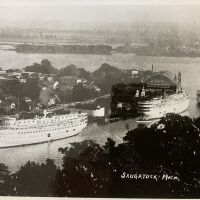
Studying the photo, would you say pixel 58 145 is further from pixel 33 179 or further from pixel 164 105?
pixel 164 105

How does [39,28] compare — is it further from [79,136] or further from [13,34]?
[79,136]

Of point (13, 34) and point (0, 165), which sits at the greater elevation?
point (13, 34)

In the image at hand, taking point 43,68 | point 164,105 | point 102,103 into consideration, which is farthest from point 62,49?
point 164,105

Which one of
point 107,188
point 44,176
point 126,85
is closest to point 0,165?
point 44,176

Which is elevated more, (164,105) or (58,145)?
(164,105)

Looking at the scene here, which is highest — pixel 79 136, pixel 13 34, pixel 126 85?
pixel 13 34

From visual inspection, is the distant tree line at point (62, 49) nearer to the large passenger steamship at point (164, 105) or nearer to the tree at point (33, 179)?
the large passenger steamship at point (164, 105)

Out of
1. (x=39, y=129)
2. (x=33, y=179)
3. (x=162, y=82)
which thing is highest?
(x=162, y=82)
